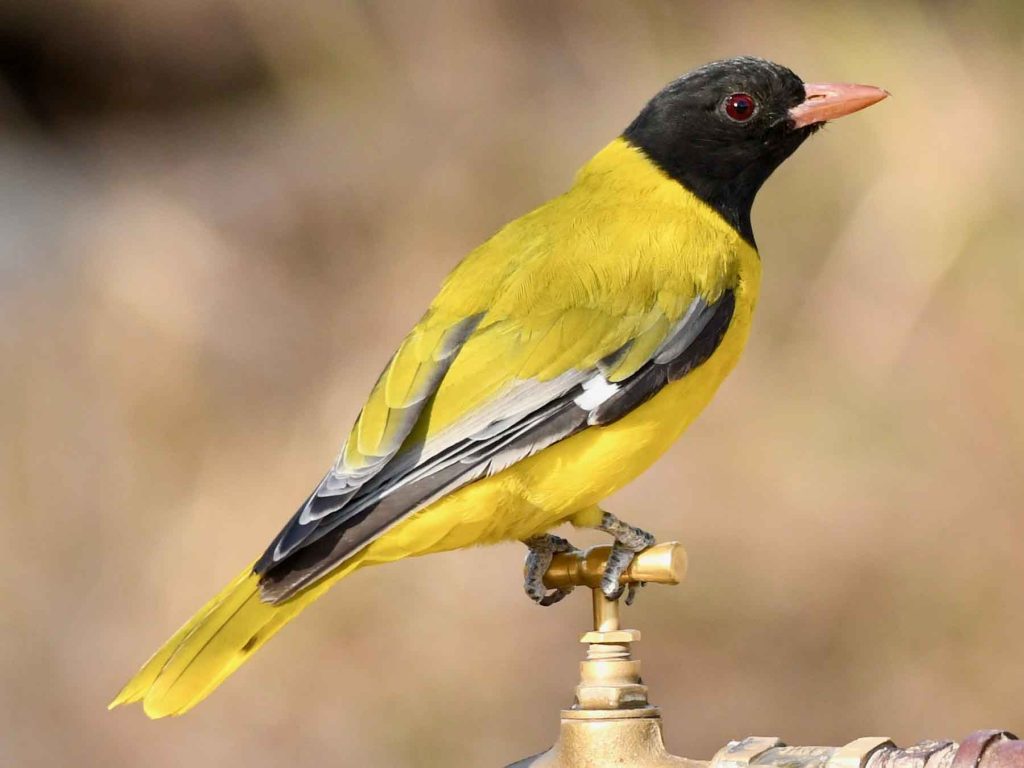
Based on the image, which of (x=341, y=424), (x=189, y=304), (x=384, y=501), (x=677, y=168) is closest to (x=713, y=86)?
(x=677, y=168)

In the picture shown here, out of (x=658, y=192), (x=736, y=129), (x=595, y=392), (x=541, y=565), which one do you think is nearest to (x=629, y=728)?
(x=541, y=565)

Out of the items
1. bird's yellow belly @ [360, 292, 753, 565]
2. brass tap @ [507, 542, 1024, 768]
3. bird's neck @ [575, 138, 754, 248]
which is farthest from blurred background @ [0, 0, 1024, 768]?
brass tap @ [507, 542, 1024, 768]

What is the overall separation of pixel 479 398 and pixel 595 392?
17 cm

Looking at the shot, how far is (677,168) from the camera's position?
2.79 metres

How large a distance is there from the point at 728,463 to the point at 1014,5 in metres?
1.64

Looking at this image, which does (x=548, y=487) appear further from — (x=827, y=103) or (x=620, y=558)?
(x=827, y=103)

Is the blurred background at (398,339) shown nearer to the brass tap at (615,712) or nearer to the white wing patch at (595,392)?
the white wing patch at (595,392)

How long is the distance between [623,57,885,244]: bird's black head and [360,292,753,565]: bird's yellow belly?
45 cm

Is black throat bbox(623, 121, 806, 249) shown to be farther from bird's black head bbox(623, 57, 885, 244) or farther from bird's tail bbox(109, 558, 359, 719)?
bird's tail bbox(109, 558, 359, 719)

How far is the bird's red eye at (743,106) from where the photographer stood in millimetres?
2770

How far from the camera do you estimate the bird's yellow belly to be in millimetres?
2285

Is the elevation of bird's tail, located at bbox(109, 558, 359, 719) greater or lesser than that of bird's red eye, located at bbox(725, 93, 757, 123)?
lesser

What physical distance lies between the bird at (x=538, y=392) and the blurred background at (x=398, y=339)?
1816mm

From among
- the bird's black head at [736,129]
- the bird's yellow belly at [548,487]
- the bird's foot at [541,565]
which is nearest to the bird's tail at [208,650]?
the bird's yellow belly at [548,487]
